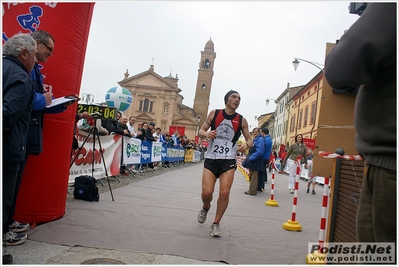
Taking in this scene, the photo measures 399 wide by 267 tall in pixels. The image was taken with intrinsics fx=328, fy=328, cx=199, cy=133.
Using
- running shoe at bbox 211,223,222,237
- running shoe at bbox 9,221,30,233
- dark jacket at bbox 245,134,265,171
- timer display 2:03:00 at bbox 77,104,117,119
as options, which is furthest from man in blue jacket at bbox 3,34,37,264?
dark jacket at bbox 245,134,265,171

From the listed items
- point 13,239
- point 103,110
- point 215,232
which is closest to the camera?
point 13,239

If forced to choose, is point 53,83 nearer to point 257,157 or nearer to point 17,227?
point 17,227

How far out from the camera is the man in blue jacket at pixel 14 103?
9.17 feet

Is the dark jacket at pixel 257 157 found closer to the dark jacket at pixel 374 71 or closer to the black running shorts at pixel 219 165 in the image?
the black running shorts at pixel 219 165

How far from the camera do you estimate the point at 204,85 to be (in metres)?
102

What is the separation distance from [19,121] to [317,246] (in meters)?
3.16

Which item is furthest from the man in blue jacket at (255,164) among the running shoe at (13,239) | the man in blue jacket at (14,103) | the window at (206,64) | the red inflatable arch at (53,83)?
the window at (206,64)

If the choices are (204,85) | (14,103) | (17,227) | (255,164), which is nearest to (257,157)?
(255,164)

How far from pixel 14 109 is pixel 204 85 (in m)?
99.9

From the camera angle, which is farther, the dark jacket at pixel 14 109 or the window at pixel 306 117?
the window at pixel 306 117

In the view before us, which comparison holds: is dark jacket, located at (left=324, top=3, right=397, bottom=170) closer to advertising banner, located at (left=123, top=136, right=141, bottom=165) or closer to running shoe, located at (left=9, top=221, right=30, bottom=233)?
running shoe, located at (left=9, top=221, right=30, bottom=233)

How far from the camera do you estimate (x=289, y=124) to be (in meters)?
56.2

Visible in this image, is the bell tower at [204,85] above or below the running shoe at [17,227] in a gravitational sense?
above

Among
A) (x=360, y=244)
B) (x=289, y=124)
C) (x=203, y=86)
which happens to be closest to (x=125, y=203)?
(x=360, y=244)
